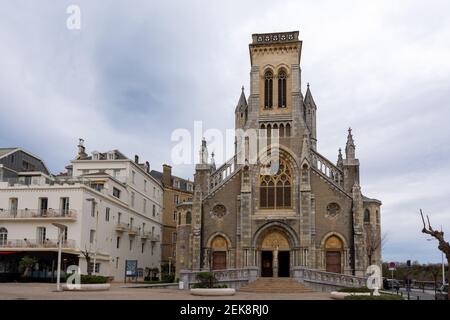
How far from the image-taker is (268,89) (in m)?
52.0

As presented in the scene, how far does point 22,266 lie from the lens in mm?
44062

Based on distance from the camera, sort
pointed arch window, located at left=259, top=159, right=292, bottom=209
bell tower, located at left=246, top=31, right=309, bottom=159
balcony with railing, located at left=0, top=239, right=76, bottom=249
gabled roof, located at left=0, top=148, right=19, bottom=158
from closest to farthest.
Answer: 1. balcony with railing, located at left=0, top=239, right=76, bottom=249
2. pointed arch window, located at left=259, top=159, right=292, bottom=209
3. bell tower, located at left=246, top=31, right=309, bottom=159
4. gabled roof, located at left=0, top=148, right=19, bottom=158

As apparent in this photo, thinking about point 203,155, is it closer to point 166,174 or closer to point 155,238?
point 155,238

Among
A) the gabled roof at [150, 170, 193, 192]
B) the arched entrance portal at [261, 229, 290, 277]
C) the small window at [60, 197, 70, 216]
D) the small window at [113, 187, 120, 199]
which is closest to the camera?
the arched entrance portal at [261, 229, 290, 277]

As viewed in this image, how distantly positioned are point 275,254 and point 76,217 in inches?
752

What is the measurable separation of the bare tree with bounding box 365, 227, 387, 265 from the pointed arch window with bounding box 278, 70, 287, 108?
49.1ft

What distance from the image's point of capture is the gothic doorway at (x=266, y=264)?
47656mm

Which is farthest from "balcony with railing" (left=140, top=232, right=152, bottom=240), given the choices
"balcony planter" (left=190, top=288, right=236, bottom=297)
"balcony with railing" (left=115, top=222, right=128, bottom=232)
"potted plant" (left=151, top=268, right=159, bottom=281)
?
"balcony planter" (left=190, top=288, right=236, bottom=297)

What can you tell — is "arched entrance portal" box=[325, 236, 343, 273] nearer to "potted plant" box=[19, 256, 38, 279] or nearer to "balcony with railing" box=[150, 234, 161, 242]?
"potted plant" box=[19, 256, 38, 279]

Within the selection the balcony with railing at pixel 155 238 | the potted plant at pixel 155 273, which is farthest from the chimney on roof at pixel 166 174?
the potted plant at pixel 155 273

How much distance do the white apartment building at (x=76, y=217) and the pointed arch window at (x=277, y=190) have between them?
16875 millimetres

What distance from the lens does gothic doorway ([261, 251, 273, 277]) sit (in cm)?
4766

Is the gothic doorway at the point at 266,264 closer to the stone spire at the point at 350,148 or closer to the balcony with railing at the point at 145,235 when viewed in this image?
the stone spire at the point at 350,148
